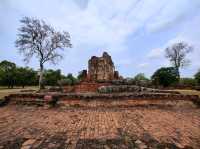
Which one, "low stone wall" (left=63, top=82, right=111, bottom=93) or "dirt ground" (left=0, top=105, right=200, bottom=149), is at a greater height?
"low stone wall" (left=63, top=82, right=111, bottom=93)

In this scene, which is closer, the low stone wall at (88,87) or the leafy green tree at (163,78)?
the low stone wall at (88,87)

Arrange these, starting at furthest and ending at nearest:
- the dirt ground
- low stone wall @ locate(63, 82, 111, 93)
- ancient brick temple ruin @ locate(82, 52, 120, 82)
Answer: ancient brick temple ruin @ locate(82, 52, 120, 82) → low stone wall @ locate(63, 82, 111, 93) → the dirt ground

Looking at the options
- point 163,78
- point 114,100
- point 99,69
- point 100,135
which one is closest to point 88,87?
point 99,69

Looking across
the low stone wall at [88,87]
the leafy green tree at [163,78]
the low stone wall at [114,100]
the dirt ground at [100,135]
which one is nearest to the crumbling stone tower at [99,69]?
the low stone wall at [88,87]

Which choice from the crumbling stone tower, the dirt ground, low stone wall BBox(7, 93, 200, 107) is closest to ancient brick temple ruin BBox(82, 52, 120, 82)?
the crumbling stone tower

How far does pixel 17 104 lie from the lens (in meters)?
7.82

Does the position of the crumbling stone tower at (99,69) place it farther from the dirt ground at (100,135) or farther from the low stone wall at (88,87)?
the dirt ground at (100,135)

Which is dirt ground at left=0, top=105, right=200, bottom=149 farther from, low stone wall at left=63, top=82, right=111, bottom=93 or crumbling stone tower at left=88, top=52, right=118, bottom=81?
crumbling stone tower at left=88, top=52, right=118, bottom=81

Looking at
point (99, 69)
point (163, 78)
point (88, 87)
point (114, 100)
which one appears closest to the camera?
point (114, 100)

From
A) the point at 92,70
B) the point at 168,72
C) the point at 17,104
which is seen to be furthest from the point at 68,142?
the point at 168,72

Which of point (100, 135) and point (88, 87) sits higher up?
point (88, 87)

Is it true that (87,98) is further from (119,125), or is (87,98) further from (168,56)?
(168,56)

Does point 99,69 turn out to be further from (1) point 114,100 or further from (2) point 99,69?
(1) point 114,100

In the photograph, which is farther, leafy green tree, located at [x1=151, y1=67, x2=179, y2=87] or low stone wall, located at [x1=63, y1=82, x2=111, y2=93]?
leafy green tree, located at [x1=151, y1=67, x2=179, y2=87]
